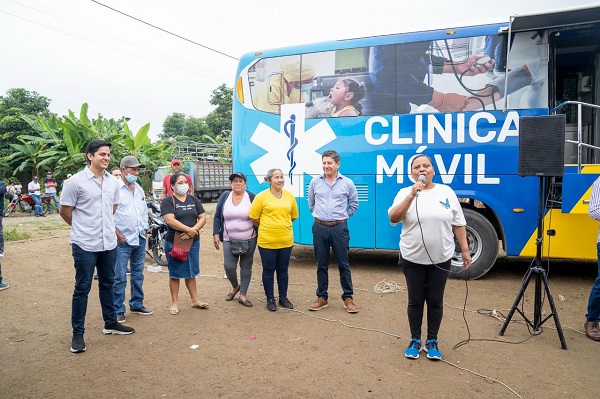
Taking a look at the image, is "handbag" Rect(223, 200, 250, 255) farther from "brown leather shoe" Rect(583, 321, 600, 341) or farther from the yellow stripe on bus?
the yellow stripe on bus

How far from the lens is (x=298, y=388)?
3361 millimetres

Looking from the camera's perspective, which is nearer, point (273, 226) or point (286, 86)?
point (273, 226)

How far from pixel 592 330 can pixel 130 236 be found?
16.1 ft

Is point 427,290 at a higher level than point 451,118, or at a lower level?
lower

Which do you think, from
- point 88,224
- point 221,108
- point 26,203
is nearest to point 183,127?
point 221,108

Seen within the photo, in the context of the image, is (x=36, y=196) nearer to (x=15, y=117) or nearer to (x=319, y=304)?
(x=15, y=117)

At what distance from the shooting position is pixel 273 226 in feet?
17.1

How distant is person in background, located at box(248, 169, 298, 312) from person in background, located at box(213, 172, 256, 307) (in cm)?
15

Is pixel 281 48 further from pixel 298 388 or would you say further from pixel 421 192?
pixel 298 388

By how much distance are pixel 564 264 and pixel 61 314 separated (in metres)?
7.87

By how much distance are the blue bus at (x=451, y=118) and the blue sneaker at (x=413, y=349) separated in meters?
3.14

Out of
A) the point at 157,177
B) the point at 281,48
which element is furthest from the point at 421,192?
the point at 157,177

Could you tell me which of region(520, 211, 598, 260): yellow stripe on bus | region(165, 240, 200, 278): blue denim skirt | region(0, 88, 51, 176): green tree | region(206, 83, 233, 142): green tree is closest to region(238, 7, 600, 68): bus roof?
region(520, 211, 598, 260): yellow stripe on bus

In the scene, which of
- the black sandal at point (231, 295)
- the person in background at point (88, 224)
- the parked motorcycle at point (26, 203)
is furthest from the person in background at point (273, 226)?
the parked motorcycle at point (26, 203)
